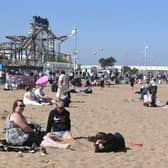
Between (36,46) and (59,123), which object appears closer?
(59,123)

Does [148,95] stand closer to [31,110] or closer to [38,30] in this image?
[31,110]

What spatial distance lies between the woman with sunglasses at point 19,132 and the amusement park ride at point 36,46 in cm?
8765

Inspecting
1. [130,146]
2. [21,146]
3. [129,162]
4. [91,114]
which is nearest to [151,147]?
[130,146]

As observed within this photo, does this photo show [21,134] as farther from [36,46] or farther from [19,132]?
[36,46]

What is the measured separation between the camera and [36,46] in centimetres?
10481

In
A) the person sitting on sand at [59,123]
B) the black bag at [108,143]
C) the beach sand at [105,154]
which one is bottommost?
the beach sand at [105,154]

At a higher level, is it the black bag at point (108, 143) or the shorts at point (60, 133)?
the shorts at point (60, 133)

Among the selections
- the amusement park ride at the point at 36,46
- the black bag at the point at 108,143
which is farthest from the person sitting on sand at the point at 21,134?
the amusement park ride at the point at 36,46

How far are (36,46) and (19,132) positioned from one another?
9533 centimetres

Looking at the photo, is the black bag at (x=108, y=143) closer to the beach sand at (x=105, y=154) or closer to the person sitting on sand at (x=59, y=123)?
the beach sand at (x=105, y=154)

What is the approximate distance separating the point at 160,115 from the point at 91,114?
2.40 m

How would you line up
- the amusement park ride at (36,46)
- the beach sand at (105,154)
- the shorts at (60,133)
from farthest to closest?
1. the amusement park ride at (36,46)
2. the shorts at (60,133)
3. the beach sand at (105,154)

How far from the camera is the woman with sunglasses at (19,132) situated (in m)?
10.1

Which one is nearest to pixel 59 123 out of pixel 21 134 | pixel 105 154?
pixel 21 134
